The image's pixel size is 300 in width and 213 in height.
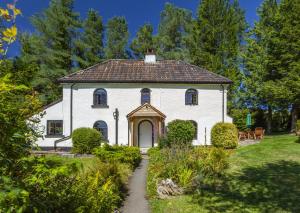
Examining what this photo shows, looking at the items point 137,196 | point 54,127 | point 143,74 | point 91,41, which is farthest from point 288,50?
point 91,41

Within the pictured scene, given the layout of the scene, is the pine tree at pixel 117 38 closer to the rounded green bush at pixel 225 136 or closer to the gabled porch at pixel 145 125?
the gabled porch at pixel 145 125

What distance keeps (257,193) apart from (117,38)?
37299 mm

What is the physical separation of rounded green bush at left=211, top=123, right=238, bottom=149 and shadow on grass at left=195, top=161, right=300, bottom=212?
861cm

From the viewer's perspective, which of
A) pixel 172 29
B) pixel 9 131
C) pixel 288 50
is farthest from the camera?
pixel 172 29

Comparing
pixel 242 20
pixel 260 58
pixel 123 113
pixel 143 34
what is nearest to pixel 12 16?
pixel 123 113

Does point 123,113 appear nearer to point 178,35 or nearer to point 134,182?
point 134,182

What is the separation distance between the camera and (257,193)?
9148 mm

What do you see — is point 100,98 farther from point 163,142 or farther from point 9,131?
point 9,131

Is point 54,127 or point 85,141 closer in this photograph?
point 85,141

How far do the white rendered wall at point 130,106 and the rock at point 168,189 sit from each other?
47.6 feet

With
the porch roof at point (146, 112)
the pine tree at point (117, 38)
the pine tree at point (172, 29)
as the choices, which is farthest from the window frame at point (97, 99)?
the pine tree at point (172, 29)

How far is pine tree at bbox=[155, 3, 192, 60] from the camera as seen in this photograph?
4306cm

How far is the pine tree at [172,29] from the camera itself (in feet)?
141

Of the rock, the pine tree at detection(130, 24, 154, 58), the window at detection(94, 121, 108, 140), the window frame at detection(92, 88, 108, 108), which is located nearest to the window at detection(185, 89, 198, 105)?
the window frame at detection(92, 88, 108, 108)
